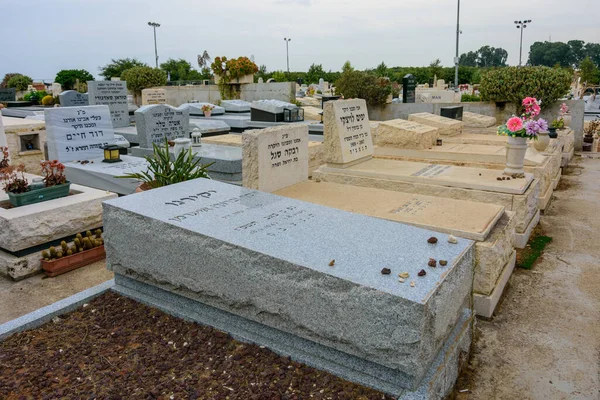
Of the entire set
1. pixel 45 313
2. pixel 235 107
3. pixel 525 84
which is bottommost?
pixel 45 313

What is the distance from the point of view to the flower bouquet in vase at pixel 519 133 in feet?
19.6

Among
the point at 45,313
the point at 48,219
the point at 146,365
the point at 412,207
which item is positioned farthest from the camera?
the point at 412,207

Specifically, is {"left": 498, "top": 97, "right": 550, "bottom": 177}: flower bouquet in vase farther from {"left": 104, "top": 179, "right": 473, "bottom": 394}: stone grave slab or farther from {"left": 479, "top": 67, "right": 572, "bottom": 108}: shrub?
{"left": 479, "top": 67, "right": 572, "bottom": 108}: shrub

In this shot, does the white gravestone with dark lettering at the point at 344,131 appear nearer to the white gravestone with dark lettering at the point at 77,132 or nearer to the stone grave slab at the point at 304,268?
the stone grave slab at the point at 304,268

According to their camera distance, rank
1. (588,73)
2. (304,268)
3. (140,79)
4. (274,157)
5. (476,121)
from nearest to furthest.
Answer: (304,268)
(274,157)
(476,121)
(140,79)
(588,73)

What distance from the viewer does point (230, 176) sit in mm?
8008

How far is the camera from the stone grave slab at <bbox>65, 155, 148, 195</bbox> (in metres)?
7.16

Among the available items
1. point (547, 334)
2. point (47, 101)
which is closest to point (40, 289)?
point (547, 334)

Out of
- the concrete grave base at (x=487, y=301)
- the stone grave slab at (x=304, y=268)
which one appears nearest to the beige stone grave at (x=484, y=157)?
the concrete grave base at (x=487, y=301)

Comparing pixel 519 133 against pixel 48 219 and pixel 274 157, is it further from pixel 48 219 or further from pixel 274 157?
pixel 48 219

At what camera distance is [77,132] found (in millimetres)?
8359

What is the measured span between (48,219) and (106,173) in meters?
2.34

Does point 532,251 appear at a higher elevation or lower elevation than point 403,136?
lower

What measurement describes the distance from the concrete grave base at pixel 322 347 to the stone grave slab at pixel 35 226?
5.79ft
